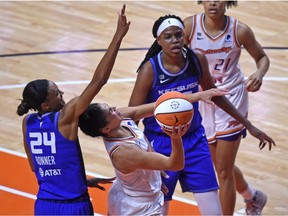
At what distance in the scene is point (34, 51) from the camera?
1092 centimetres

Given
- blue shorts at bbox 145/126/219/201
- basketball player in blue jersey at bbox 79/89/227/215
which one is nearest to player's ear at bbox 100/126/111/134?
basketball player in blue jersey at bbox 79/89/227/215

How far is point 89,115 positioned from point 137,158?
420mm

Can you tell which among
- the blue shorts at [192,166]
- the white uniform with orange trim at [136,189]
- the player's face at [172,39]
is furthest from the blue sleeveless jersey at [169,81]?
the white uniform with orange trim at [136,189]

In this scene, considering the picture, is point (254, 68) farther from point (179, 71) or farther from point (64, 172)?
point (64, 172)

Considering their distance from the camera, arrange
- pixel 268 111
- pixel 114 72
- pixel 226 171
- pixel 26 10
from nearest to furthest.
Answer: pixel 226 171
pixel 268 111
pixel 114 72
pixel 26 10

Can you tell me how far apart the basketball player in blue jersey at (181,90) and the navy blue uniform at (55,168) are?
2.69 ft

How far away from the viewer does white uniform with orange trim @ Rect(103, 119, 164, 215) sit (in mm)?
5758

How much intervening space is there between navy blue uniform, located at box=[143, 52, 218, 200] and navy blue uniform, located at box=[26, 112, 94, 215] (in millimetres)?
857

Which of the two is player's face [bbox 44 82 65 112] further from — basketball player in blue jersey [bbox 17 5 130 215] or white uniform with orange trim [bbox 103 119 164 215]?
white uniform with orange trim [bbox 103 119 164 215]

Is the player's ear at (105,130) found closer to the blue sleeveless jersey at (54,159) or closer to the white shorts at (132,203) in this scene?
the blue sleeveless jersey at (54,159)

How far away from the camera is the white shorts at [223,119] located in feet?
23.6

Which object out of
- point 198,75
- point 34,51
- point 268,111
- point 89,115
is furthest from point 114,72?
point 89,115

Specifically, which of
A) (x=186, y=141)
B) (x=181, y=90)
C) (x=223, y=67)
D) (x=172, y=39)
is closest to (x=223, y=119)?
(x=223, y=67)

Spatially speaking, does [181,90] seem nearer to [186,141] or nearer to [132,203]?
[186,141]
